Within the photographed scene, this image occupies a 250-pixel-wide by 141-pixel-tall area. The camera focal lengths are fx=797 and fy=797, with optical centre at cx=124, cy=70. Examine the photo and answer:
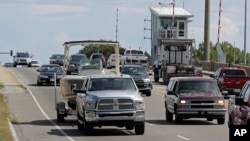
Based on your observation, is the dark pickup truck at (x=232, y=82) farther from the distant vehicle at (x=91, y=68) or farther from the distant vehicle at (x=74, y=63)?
the distant vehicle at (x=74, y=63)

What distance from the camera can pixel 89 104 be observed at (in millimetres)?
25406

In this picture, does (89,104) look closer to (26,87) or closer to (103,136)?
(103,136)

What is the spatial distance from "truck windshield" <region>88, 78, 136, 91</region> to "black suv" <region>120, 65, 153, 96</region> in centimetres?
2084

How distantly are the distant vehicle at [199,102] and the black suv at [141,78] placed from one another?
683 inches

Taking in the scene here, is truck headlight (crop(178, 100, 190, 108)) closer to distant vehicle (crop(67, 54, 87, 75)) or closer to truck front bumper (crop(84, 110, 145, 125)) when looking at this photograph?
truck front bumper (crop(84, 110, 145, 125))

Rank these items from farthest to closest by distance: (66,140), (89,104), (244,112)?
(89,104), (66,140), (244,112)

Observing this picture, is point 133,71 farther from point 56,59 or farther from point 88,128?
point 56,59

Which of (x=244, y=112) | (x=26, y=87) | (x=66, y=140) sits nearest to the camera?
(x=244, y=112)

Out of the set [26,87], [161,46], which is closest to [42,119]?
[26,87]

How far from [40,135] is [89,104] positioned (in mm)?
1929

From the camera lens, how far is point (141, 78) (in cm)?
4844

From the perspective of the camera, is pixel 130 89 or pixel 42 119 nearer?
pixel 130 89

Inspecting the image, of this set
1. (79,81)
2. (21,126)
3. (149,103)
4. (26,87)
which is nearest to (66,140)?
(21,126)

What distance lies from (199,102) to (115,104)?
5159 mm
